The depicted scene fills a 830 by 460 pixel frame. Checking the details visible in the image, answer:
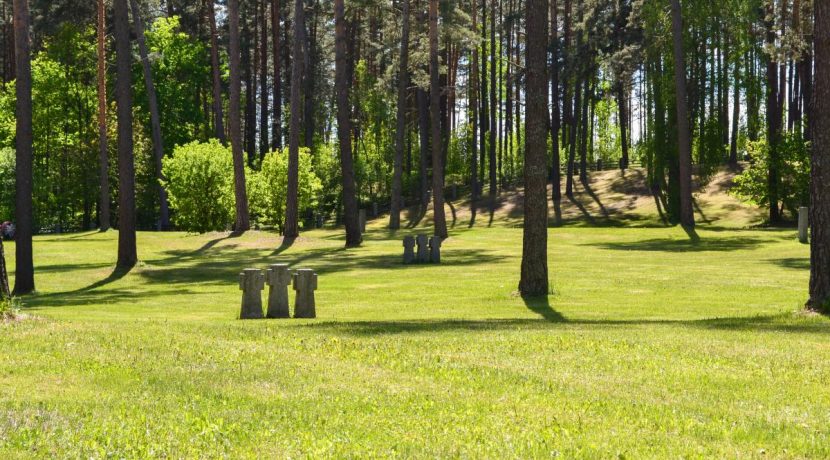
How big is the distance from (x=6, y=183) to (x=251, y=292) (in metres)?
47.0

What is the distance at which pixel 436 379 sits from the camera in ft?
32.9

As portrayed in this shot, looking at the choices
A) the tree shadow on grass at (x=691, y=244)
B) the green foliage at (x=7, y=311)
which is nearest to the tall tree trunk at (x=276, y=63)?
the tree shadow on grass at (x=691, y=244)

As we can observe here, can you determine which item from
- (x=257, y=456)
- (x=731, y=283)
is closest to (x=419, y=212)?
(x=731, y=283)

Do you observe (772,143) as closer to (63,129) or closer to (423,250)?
(423,250)

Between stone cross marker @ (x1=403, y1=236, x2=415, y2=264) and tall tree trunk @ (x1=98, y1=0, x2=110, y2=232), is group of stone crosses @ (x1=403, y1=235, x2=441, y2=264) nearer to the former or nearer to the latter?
stone cross marker @ (x1=403, y1=236, x2=415, y2=264)

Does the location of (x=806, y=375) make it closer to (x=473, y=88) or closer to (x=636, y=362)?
(x=636, y=362)

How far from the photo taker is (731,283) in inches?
953

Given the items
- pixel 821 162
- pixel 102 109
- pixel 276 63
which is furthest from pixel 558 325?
pixel 276 63

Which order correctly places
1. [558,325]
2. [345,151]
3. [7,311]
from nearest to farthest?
[7,311] → [558,325] → [345,151]

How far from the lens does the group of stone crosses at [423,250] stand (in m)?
32.6

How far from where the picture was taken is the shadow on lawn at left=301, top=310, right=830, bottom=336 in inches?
587

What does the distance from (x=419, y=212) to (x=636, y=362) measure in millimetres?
56994

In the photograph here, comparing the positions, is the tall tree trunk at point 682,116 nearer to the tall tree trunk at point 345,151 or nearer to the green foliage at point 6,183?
the tall tree trunk at point 345,151

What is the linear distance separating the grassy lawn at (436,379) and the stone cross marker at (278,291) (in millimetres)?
871
